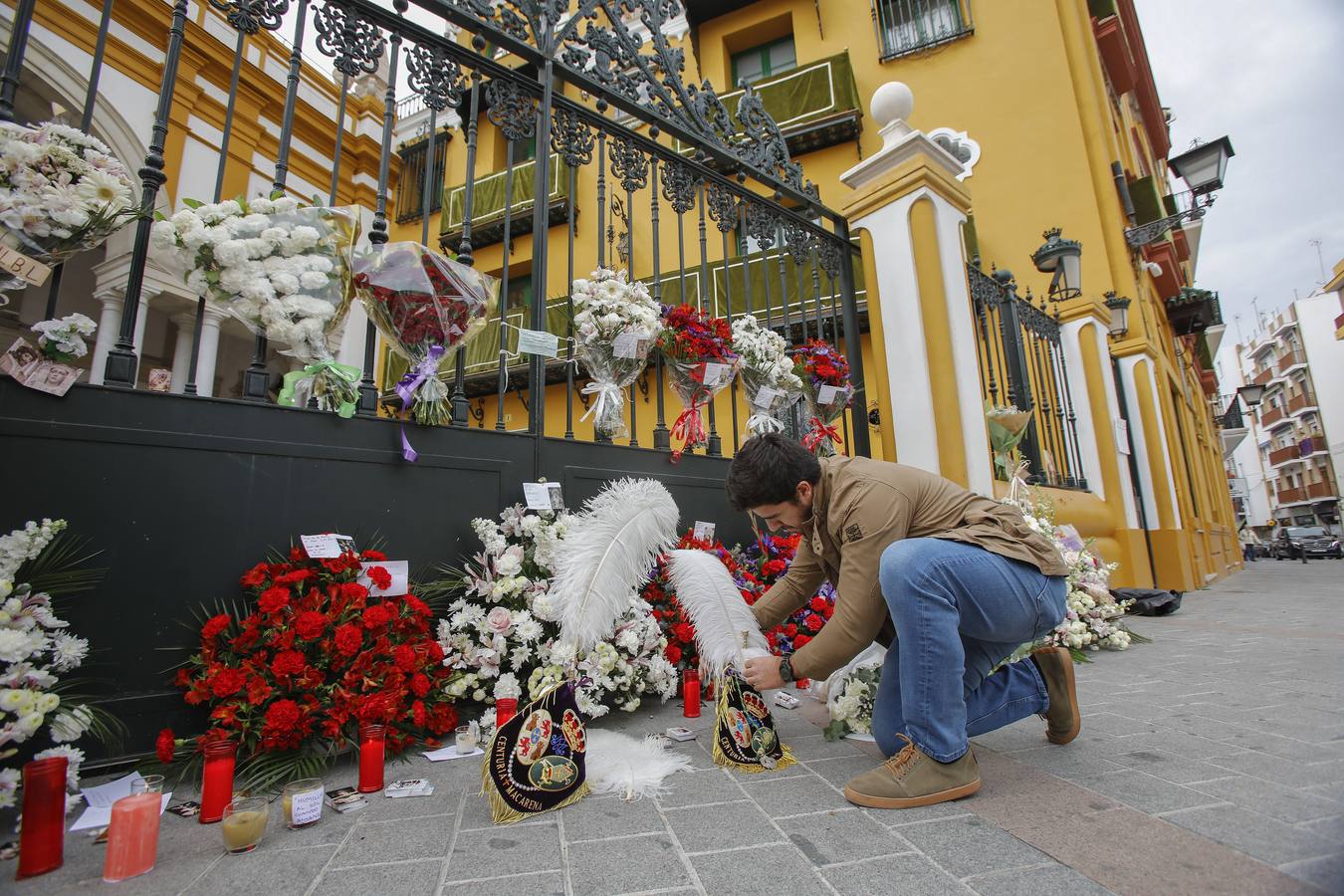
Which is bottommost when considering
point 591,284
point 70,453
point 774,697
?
point 774,697

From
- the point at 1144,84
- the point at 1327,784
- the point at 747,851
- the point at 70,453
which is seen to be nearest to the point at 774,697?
the point at 747,851

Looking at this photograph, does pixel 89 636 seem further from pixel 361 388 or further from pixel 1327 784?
pixel 1327 784

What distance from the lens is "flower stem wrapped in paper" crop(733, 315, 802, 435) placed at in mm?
4242

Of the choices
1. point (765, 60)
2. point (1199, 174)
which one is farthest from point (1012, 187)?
point (765, 60)

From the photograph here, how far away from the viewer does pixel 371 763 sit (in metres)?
1.90

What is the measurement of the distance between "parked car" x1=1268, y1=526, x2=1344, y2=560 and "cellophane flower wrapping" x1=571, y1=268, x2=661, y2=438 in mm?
32785

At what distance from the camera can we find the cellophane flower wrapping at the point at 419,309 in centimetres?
264

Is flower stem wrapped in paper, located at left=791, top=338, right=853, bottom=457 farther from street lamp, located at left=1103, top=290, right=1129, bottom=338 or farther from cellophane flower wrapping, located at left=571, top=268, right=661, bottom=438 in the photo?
street lamp, located at left=1103, top=290, right=1129, bottom=338

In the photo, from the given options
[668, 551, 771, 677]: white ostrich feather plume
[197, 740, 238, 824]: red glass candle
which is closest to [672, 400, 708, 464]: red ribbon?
[668, 551, 771, 677]: white ostrich feather plume

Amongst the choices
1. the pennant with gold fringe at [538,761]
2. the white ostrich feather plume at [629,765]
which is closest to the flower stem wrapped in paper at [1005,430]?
the white ostrich feather plume at [629,765]

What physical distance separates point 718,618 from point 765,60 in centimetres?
1250

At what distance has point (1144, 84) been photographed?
14461 millimetres

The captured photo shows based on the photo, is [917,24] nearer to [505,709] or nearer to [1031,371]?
[1031,371]

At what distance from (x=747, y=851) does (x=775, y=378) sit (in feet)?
10.7
